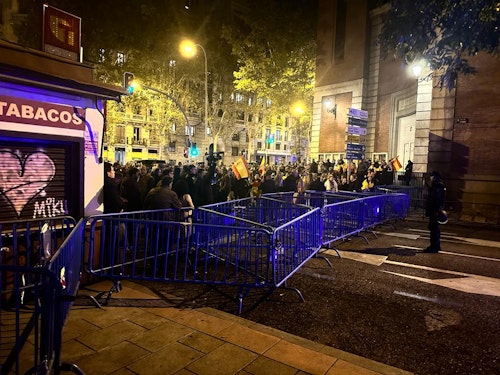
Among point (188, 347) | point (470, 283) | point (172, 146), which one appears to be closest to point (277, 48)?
point (470, 283)

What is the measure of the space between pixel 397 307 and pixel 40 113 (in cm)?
575

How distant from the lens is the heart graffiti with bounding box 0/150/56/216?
517cm

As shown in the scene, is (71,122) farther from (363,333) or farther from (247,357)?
(363,333)

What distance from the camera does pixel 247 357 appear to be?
12.5 ft

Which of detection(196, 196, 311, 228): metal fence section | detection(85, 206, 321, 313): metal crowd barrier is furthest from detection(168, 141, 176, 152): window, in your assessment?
detection(85, 206, 321, 313): metal crowd barrier

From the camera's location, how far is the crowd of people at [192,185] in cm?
732

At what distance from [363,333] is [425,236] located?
7291 mm

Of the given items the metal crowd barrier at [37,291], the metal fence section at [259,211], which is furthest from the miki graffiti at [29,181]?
the metal fence section at [259,211]

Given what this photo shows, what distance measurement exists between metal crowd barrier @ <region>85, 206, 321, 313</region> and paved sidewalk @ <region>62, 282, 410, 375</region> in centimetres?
55

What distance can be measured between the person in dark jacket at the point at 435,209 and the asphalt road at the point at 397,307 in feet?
1.01

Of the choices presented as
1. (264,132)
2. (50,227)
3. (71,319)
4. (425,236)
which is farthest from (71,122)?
(264,132)

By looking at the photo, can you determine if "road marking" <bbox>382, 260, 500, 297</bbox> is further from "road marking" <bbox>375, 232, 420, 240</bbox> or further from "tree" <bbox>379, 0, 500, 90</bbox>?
"tree" <bbox>379, 0, 500, 90</bbox>

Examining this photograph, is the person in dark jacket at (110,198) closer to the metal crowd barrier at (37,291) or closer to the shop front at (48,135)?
the shop front at (48,135)

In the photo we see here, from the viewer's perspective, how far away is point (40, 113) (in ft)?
17.6
